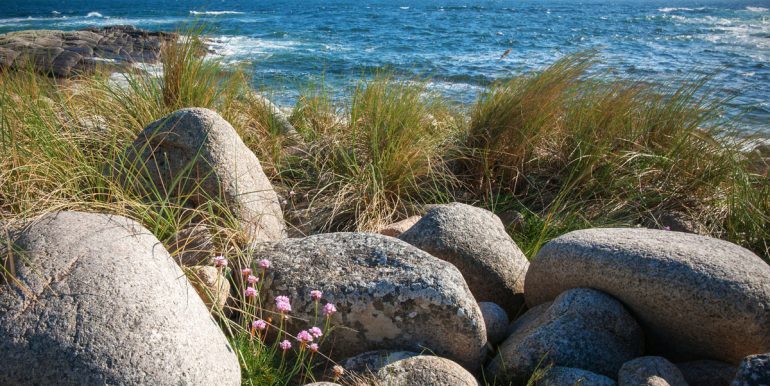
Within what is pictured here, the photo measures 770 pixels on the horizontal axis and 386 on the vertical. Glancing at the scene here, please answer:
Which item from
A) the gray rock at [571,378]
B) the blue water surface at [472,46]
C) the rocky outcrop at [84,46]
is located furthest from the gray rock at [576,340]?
the rocky outcrop at [84,46]

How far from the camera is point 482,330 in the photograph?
2635 mm

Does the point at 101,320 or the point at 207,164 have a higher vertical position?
the point at 207,164

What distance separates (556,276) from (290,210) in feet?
6.55

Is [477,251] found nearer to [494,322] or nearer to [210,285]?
[494,322]

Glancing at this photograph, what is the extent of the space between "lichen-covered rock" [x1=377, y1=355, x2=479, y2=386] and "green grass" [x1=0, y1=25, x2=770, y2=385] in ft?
5.40

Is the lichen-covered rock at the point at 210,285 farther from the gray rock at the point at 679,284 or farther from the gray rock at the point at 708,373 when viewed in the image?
the gray rock at the point at 708,373

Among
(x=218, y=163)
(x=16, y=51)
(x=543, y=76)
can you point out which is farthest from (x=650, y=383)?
(x=16, y=51)

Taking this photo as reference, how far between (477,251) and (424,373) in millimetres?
1066

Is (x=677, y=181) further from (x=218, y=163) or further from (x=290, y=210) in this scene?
(x=218, y=163)

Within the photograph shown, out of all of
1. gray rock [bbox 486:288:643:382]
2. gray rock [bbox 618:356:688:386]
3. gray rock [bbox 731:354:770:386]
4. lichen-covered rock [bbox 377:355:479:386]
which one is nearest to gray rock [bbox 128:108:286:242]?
lichen-covered rock [bbox 377:355:479:386]

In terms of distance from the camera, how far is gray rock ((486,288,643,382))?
2.54 meters

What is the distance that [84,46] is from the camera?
16.5 metres

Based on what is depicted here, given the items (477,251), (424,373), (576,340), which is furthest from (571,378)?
(477,251)

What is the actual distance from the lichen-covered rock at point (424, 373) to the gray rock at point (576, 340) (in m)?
0.29
